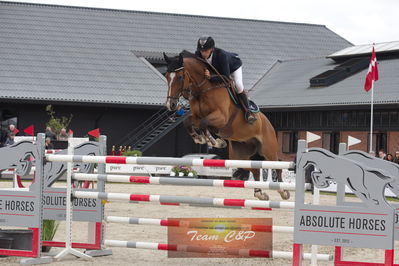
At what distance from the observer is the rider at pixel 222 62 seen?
1116 cm

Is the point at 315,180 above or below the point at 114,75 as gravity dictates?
below

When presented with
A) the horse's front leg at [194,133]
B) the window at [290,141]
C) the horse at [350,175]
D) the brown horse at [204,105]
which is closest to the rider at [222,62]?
the brown horse at [204,105]

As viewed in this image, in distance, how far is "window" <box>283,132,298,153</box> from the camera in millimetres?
35844

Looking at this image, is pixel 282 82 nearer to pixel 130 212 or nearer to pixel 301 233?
pixel 130 212

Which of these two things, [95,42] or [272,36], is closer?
[95,42]

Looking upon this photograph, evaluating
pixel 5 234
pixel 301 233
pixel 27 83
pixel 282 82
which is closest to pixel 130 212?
pixel 5 234

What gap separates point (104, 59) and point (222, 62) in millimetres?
27544

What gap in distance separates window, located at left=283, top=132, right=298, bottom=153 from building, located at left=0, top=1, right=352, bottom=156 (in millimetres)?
1618

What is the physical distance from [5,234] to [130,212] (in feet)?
19.9

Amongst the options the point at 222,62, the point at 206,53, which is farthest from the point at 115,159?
the point at 222,62

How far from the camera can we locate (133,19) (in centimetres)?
4209

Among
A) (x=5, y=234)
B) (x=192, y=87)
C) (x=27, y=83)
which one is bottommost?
(x=5, y=234)

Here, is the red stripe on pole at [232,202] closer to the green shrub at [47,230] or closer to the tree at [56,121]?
the green shrub at [47,230]

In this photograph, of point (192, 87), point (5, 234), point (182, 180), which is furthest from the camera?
point (192, 87)
